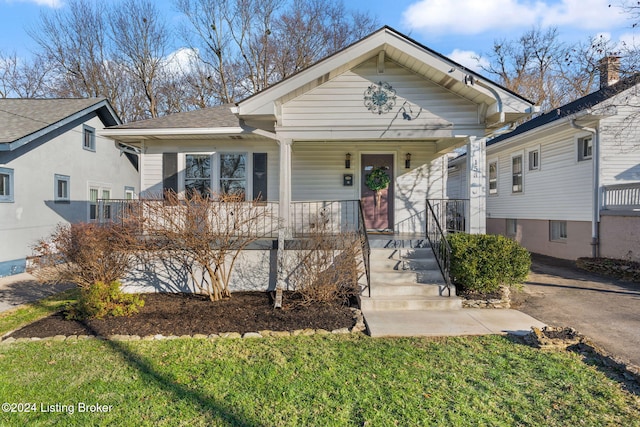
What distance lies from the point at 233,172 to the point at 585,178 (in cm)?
1052

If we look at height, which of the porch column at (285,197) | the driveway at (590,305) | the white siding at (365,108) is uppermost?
the white siding at (365,108)

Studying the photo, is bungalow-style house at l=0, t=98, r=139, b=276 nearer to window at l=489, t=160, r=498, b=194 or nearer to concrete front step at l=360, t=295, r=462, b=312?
concrete front step at l=360, t=295, r=462, b=312

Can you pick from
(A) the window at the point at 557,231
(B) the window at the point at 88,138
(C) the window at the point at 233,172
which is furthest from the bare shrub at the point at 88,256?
(A) the window at the point at 557,231

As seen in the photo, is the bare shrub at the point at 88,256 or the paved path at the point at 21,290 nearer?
the bare shrub at the point at 88,256

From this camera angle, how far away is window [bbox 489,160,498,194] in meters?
16.4

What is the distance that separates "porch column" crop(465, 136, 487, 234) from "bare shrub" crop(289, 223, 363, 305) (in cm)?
273

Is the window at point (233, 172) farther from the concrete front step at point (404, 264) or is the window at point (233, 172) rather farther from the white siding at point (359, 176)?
the concrete front step at point (404, 264)

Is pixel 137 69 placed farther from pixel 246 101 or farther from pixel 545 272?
pixel 545 272

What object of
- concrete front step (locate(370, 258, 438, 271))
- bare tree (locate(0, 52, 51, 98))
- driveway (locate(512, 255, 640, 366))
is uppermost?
bare tree (locate(0, 52, 51, 98))

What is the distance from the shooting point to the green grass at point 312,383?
3.06 m

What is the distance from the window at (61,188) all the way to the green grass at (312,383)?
965 centimetres

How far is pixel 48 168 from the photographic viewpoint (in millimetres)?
12070

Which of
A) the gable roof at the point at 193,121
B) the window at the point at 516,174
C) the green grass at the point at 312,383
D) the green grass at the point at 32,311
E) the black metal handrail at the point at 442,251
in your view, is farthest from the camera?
the window at the point at 516,174

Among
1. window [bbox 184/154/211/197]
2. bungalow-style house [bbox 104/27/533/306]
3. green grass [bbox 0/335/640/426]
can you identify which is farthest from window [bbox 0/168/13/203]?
green grass [bbox 0/335/640/426]
